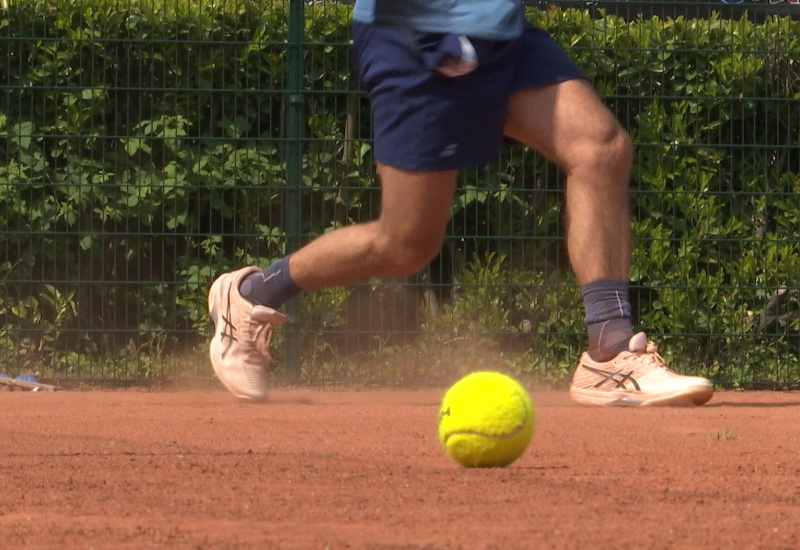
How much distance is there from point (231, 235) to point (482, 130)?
2.68 metres

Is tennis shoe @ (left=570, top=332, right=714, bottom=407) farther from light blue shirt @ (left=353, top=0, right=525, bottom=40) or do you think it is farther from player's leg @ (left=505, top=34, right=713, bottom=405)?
light blue shirt @ (left=353, top=0, right=525, bottom=40)

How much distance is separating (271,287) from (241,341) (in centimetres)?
25

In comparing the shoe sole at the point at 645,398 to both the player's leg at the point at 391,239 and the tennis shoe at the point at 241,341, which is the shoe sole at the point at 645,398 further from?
the tennis shoe at the point at 241,341

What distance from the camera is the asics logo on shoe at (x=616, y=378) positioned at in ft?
16.4

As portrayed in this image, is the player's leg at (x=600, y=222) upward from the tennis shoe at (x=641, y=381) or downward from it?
upward

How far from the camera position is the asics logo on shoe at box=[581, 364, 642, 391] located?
4984 mm

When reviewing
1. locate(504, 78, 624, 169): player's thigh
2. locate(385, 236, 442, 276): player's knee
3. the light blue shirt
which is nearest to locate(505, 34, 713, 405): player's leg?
locate(504, 78, 624, 169): player's thigh

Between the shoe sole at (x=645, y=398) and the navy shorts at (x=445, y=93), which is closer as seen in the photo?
the navy shorts at (x=445, y=93)

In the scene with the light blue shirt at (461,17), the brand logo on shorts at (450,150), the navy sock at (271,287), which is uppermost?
the light blue shirt at (461,17)

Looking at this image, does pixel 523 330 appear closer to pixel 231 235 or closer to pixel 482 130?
pixel 231 235

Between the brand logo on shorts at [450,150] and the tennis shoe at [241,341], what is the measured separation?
118cm

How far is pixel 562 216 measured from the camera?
24.7 feet

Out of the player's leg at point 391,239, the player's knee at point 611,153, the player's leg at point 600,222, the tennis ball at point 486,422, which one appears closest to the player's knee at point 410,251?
the player's leg at point 391,239

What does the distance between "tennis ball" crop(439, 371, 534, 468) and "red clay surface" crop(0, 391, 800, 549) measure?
5 cm
